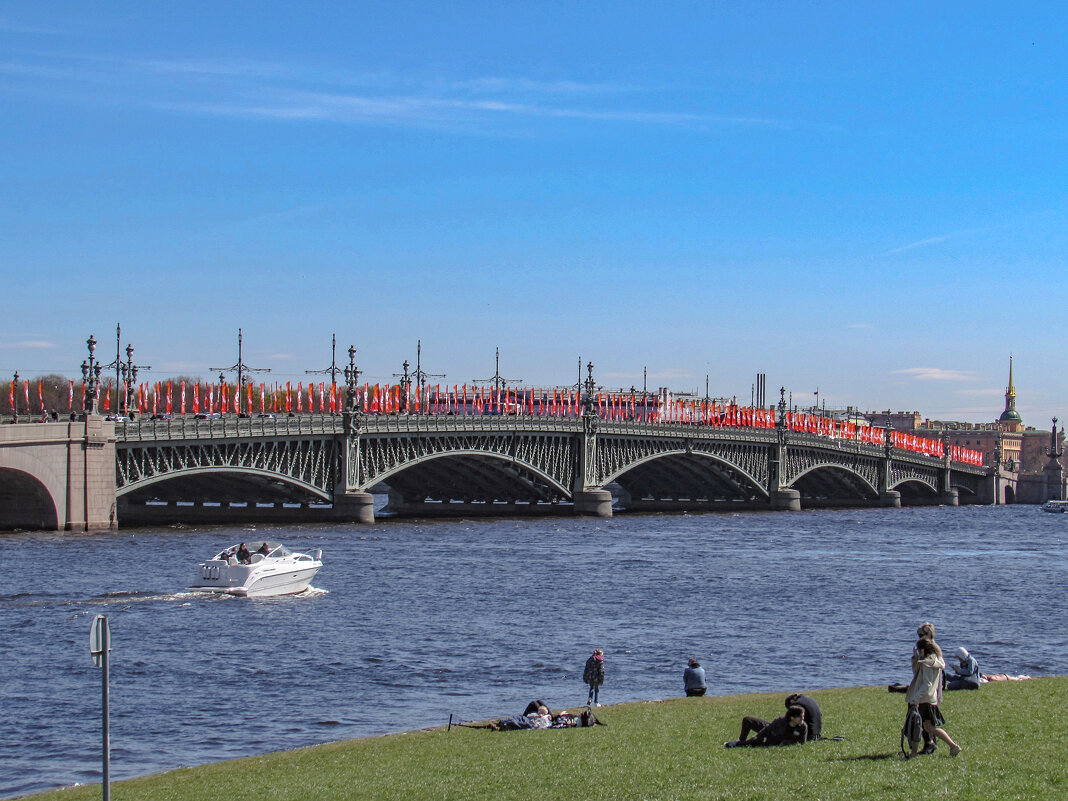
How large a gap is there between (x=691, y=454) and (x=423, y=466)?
80.9 ft

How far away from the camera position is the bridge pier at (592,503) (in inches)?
4286

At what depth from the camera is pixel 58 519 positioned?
7150 centimetres

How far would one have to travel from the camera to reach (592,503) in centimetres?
10894

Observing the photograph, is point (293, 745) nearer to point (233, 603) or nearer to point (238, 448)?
point (233, 603)

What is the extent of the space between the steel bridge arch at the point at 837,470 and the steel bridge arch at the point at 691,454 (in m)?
4.43

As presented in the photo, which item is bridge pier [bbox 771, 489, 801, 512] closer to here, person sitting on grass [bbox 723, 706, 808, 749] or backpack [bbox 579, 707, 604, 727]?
backpack [bbox 579, 707, 604, 727]

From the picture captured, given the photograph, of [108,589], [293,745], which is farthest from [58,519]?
[293,745]

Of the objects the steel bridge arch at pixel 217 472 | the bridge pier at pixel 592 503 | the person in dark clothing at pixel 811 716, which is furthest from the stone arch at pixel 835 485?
the person in dark clothing at pixel 811 716

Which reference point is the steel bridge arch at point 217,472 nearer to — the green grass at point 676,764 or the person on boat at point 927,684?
the green grass at point 676,764

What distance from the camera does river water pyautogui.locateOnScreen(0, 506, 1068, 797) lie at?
2841cm

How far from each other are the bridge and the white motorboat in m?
21.7

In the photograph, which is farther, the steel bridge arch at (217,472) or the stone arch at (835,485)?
the stone arch at (835,485)

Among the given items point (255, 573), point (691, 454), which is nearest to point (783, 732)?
point (255, 573)

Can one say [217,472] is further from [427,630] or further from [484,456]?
[427,630]
